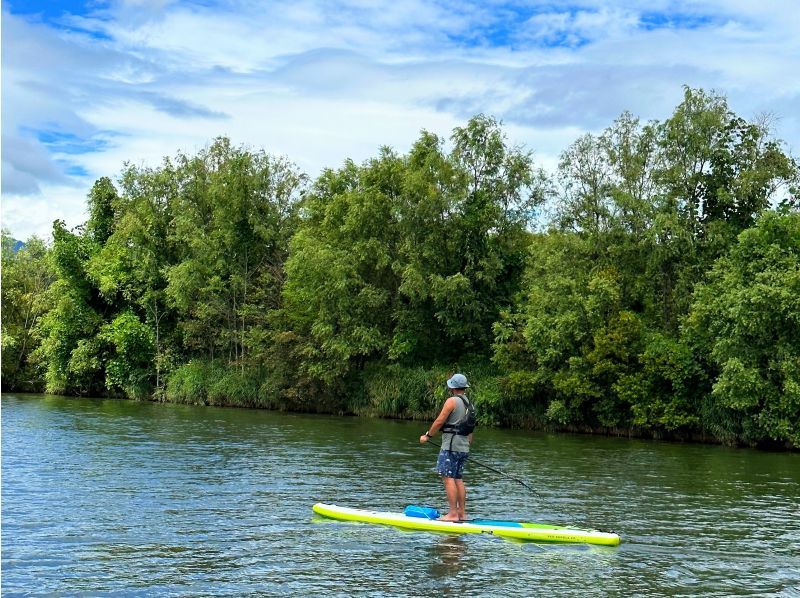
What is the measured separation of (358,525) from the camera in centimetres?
1571

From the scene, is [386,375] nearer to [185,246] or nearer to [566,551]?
[185,246]

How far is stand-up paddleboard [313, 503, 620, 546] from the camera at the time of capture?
14.4 metres

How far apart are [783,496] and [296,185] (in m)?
42.7

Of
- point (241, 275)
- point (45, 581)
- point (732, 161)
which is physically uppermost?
point (732, 161)

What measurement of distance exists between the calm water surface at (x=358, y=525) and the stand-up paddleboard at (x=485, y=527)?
10.2 inches

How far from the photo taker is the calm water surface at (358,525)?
39.3 feet

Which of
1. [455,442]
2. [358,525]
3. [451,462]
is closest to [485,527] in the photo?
[451,462]

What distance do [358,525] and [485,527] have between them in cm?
235

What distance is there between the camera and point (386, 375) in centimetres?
4750

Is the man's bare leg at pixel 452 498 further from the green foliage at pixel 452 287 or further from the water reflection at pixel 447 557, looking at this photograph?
the green foliage at pixel 452 287

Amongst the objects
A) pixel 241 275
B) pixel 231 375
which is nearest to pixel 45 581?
pixel 231 375

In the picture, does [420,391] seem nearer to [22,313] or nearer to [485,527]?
[485,527]

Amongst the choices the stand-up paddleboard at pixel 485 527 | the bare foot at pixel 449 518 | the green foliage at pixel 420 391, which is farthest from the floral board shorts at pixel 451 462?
the green foliage at pixel 420 391

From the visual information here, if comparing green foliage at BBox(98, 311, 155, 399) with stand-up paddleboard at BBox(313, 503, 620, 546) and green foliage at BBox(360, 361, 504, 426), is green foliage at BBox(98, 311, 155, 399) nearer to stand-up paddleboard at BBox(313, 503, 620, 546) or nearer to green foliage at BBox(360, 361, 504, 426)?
green foliage at BBox(360, 361, 504, 426)
